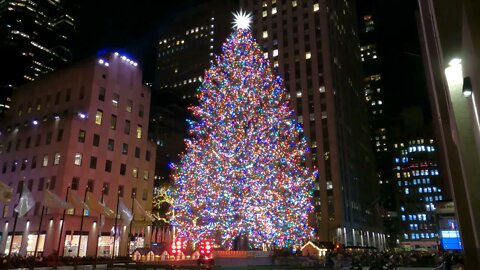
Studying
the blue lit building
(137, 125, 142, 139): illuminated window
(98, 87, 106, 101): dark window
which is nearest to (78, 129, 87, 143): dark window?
(98, 87, 106, 101): dark window

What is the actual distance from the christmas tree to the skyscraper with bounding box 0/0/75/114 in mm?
115428

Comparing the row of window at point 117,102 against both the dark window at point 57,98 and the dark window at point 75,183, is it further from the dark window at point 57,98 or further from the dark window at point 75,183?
the dark window at point 75,183

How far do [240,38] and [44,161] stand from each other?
29979mm

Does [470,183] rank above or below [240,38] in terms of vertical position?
below

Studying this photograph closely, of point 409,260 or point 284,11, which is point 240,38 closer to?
point 409,260

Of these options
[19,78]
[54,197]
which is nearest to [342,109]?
[54,197]

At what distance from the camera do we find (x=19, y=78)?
456ft

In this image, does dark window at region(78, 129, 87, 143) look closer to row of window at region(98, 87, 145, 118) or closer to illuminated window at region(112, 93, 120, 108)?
row of window at region(98, 87, 145, 118)

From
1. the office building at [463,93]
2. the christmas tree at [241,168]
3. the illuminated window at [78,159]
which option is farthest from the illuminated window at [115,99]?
the office building at [463,93]

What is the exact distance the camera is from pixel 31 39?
510ft

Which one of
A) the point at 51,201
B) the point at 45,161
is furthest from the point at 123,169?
the point at 51,201

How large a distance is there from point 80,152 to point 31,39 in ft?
429

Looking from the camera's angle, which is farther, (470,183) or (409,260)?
(409,260)

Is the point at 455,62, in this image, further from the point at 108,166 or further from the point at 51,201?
the point at 108,166
